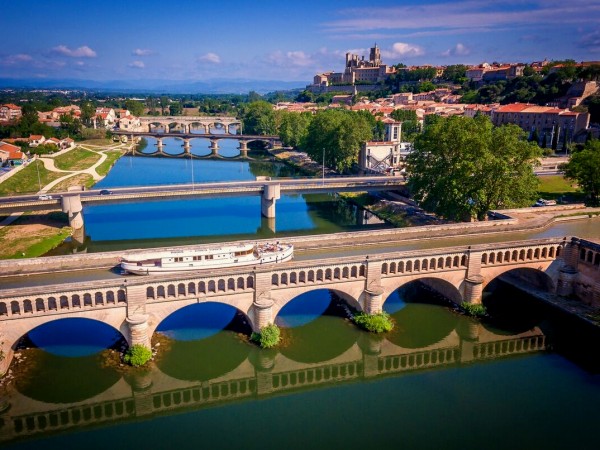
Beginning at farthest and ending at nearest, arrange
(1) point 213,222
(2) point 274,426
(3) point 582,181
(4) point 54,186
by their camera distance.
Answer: (4) point 54,186, (1) point 213,222, (3) point 582,181, (2) point 274,426

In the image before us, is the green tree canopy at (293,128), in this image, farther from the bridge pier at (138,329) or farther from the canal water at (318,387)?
the bridge pier at (138,329)

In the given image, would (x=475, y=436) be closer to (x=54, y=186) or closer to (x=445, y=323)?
(x=445, y=323)

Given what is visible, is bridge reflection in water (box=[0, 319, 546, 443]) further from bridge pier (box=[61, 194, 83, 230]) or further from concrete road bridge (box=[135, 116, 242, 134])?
concrete road bridge (box=[135, 116, 242, 134])

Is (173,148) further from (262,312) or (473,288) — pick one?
(473,288)

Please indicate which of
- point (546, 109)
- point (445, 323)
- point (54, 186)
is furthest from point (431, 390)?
point (546, 109)

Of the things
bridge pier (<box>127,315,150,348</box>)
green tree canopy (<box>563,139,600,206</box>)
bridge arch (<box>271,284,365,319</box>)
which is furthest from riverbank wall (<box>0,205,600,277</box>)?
green tree canopy (<box>563,139,600,206</box>)

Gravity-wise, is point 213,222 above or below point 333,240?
below
